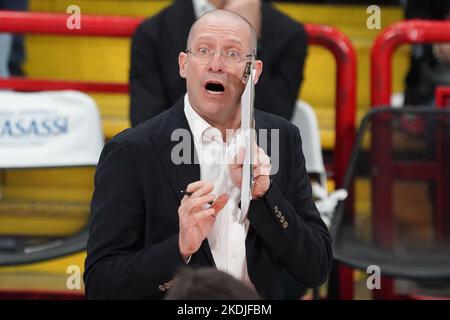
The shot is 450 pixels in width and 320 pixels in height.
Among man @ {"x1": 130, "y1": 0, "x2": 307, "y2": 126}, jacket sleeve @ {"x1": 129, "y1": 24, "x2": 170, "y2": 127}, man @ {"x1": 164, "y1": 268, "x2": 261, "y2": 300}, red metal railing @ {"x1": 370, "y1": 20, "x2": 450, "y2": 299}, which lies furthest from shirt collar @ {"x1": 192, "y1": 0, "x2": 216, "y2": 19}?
man @ {"x1": 164, "y1": 268, "x2": 261, "y2": 300}

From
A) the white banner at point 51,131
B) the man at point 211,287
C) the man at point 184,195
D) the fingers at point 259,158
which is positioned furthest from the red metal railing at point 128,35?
the man at point 211,287

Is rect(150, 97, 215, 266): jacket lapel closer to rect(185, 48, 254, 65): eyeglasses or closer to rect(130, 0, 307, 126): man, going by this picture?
rect(185, 48, 254, 65): eyeglasses

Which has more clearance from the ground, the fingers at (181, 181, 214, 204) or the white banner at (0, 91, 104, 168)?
the fingers at (181, 181, 214, 204)

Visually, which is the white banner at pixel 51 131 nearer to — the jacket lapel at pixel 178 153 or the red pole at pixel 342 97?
the red pole at pixel 342 97

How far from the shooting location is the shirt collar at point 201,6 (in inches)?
105

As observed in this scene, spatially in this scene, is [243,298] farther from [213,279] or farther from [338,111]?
[338,111]

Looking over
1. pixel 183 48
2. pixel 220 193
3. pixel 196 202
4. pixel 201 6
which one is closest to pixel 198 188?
pixel 196 202

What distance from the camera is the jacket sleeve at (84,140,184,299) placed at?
1.77m

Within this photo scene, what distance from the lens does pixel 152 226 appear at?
180 centimetres

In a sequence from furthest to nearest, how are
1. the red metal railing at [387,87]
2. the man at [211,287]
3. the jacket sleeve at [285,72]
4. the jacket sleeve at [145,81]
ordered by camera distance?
the red metal railing at [387,87] < the jacket sleeve at [285,72] < the jacket sleeve at [145,81] < the man at [211,287]

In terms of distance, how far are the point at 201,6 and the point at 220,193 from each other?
1.01m

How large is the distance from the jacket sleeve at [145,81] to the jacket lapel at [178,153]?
68 centimetres

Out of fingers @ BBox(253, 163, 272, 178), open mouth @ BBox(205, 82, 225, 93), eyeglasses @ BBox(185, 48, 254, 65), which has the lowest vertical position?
fingers @ BBox(253, 163, 272, 178)
